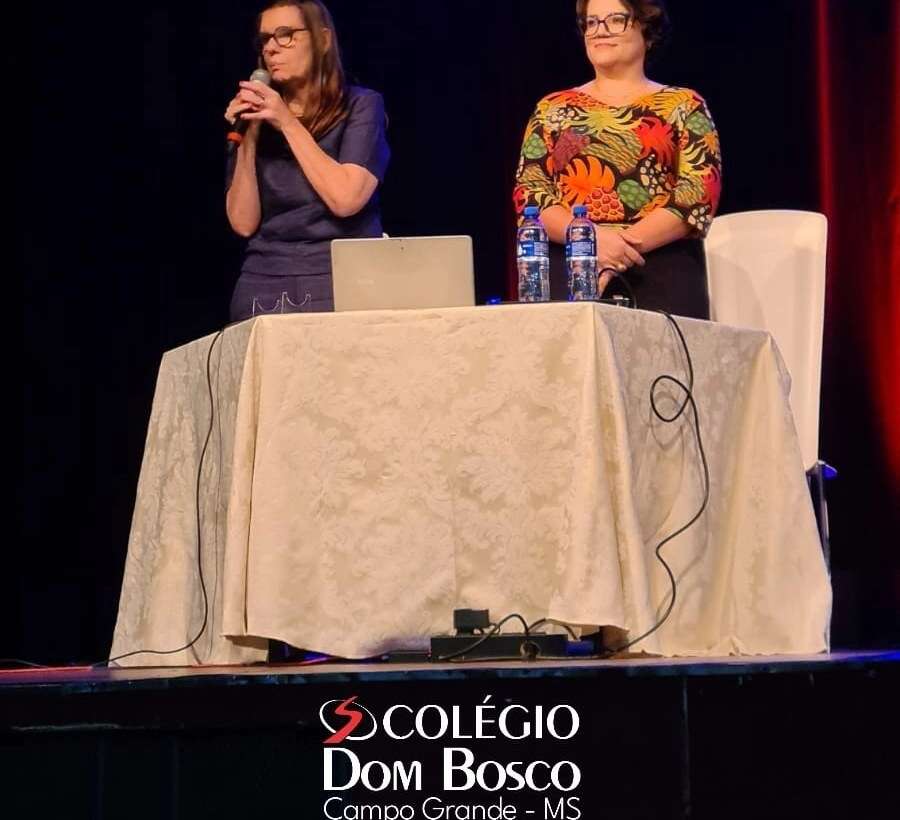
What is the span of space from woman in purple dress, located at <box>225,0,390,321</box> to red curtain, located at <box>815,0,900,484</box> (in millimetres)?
1421

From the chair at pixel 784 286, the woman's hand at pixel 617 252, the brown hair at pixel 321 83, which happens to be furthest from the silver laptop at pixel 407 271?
the chair at pixel 784 286

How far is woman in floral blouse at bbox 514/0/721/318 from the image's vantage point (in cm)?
327

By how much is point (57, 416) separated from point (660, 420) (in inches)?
89.6

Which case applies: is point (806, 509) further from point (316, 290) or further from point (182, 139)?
point (182, 139)

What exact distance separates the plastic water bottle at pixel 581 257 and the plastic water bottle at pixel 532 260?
57 millimetres

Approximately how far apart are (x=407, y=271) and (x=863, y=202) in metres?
1.95

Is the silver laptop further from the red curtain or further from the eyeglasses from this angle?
the red curtain

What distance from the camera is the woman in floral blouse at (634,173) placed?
3.27 m

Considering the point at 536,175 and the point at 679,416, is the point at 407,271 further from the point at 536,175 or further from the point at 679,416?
the point at 536,175

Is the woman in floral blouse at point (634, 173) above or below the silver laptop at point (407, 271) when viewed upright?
above

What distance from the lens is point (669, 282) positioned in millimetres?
3311

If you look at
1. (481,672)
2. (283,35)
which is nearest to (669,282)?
(283,35)

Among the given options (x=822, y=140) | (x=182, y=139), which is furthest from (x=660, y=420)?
(x=182, y=139)

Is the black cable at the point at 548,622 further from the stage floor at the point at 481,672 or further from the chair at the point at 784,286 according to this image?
the chair at the point at 784,286
